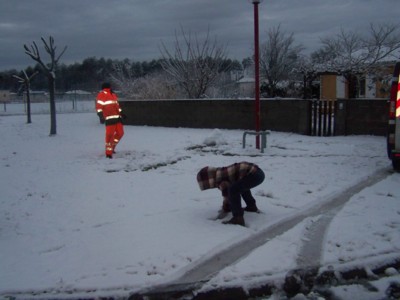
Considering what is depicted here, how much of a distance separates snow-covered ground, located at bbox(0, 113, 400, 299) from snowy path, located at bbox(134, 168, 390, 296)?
0.09 m

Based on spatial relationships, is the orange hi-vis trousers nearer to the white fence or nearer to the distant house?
the distant house

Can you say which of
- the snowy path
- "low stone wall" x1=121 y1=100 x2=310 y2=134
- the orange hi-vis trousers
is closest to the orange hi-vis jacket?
the orange hi-vis trousers

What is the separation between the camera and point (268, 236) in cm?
503

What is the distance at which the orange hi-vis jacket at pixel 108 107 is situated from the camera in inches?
422

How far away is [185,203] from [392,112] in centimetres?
452

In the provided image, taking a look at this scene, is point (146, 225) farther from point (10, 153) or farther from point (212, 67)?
point (212, 67)

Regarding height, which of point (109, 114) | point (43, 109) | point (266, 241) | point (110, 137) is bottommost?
point (266, 241)

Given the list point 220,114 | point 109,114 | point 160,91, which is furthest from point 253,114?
point 160,91

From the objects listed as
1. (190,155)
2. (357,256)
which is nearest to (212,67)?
(190,155)

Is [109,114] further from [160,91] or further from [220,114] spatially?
[160,91]

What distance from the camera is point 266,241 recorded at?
486 centimetres

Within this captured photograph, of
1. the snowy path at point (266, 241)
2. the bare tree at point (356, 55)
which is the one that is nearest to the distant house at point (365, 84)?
the bare tree at point (356, 55)

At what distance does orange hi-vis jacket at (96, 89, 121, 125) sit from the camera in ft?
35.2

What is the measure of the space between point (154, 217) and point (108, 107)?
18.2 ft
